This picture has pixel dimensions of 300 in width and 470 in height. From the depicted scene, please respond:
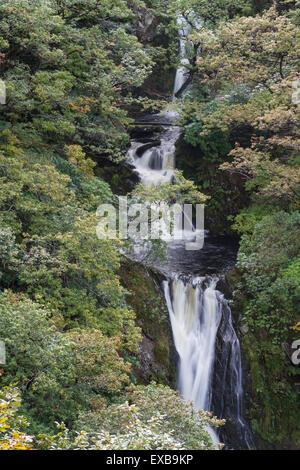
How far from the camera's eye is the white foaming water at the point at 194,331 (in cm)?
1004

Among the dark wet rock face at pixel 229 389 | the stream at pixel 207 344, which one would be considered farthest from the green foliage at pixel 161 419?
the dark wet rock face at pixel 229 389

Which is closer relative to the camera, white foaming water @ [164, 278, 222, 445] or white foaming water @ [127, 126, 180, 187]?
white foaming water @ [164, 278, 222, 445]

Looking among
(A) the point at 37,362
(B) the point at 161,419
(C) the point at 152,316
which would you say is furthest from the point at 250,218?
(A) the point at 37,362

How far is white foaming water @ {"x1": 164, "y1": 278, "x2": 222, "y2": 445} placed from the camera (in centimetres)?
1004

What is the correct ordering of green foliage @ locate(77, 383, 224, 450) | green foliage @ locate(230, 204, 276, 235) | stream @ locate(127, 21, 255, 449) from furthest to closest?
1. green foliage @ locate(230, 204, 276, 235)
2. stream @ locate(127, 21, 255, 449)
3. green foliage @ locate(77, 383, 224, 450)

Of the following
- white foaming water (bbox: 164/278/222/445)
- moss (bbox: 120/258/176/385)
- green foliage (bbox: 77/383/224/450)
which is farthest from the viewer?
white foaming water (bbox: 164/278/222/445)

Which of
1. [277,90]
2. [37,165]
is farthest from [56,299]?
[277,90]

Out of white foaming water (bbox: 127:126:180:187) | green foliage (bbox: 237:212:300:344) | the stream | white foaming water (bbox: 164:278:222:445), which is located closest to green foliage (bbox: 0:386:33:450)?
the stream

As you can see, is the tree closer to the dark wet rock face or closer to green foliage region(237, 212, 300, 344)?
green foliage region(237, 212, 300, 344)

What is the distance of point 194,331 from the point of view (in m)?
10.5

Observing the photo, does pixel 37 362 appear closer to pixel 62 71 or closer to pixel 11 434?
pixel 11 434

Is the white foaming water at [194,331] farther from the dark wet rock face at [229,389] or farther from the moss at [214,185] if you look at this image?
the moss at [214,185]

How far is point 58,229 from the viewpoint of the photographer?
806 cm
